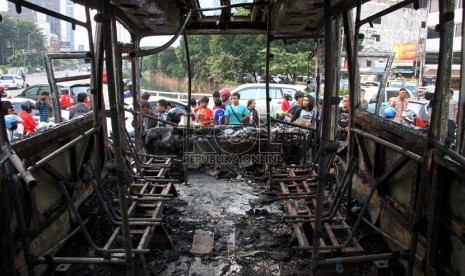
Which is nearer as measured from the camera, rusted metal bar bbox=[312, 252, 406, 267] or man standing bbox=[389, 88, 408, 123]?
rusted metal bar bbox=[312, 252, 406, 267]

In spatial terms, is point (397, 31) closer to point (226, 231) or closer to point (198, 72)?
point (198, 72)

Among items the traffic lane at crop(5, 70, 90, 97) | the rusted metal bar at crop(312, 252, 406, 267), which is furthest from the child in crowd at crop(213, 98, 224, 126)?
the rusted metal bar at crop(312, 252, 406, 267)

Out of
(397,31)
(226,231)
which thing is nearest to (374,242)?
(226,231)

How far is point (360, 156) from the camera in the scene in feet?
13.3

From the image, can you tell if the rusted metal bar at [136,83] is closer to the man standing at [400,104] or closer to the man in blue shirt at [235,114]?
the man in blue shirt at [235,114]

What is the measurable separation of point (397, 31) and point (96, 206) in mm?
33415

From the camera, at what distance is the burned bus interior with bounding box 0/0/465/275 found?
2258mm

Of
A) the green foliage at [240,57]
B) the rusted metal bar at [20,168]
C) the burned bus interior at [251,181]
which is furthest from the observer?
the green foliage at [240,57]

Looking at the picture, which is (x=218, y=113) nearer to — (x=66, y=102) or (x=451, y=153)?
(x=66, y=102)

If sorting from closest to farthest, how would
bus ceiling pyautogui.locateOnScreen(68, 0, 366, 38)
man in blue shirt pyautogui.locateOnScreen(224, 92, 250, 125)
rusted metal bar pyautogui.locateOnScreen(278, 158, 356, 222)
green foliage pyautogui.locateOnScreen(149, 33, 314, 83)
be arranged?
rusted metal bar pyautogui.locateOnScreen(278, 158, 356, 222) < bus ceiling pyautogui.locateOnScreen(68, 0, 366, 38) < man in blue shirt pyautogui.locateOnScreen(224, 92, 250, 125) < green foliage pyautogui.locateOnScreen(149, 33, 314, 83)

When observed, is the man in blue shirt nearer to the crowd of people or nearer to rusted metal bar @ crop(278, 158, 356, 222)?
the crowd of people

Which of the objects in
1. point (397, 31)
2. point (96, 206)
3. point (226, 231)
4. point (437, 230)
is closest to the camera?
point (437, 230)

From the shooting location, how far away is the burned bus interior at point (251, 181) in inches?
88.9

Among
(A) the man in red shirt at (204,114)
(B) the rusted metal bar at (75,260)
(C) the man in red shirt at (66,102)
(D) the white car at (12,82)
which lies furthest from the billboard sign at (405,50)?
(B) the rusted metal bar at (75,260)
